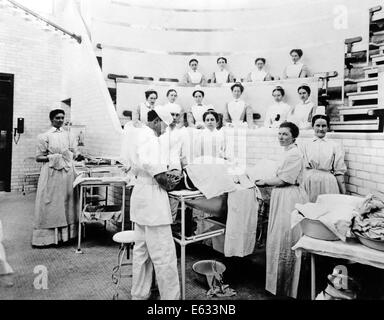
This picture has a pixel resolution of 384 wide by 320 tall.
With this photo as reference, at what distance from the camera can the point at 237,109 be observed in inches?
215

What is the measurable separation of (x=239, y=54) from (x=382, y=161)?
449cm

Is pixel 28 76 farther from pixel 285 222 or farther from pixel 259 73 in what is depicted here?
pixel 285 222

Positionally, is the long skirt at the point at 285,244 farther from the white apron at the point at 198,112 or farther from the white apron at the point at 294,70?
the white apron at the point at 294,70

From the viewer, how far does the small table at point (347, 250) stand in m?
1.64

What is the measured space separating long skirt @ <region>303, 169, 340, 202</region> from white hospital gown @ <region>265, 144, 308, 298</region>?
0.56 metres

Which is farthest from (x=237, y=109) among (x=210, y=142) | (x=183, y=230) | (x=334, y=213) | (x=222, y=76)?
(x=334, y=213)

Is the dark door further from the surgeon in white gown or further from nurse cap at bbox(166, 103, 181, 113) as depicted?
the surgeon in white gown

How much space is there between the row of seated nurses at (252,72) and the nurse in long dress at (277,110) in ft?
2.80

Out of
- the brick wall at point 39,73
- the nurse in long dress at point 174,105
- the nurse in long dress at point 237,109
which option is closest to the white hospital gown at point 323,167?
the nurse in long dress at point 237,109

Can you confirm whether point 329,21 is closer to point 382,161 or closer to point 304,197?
point 382,161

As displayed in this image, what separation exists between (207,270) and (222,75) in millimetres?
4309

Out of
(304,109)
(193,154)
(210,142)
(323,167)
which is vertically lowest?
(323,167)

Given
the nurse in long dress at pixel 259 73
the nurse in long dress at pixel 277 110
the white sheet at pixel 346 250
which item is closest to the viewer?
the white sheet at pixel 346 250

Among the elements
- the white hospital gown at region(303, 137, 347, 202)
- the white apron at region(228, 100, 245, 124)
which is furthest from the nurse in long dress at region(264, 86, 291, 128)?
the white hospital gown at region(303, 137, 347, 202)
